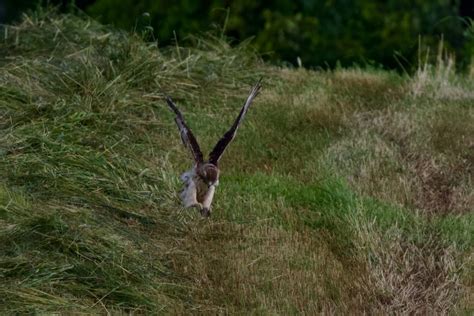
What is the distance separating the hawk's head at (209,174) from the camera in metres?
7.65

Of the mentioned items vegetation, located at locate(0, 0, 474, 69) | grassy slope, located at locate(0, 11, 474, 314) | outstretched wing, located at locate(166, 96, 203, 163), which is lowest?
vegetation, located at locate(0, 0, 474, 69)

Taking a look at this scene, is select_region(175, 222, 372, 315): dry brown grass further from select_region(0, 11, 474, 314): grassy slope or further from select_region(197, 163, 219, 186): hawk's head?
select_region(197, 163, 219, 186): hawk's head

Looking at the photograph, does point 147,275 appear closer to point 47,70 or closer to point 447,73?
point 47,70

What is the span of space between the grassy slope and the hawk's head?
27 centimetres

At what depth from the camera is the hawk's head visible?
7.65 m

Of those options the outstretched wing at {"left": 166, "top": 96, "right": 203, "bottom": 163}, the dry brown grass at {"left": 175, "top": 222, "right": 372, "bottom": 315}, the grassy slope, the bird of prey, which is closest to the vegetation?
the grassy slope

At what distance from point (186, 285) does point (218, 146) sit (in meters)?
1.51

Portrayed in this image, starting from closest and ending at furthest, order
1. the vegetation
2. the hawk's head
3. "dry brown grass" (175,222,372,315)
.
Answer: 1. "dry brown grass" (175,222,372,315)
2. the hawk's head
3. the vegetation

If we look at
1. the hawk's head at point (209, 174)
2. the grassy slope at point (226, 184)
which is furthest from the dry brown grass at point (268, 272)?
the hawk's head at point (209, 174)

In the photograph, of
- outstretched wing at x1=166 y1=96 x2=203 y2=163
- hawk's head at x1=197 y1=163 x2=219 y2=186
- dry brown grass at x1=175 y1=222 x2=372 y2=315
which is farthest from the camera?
outstretched wing at x1=166 y1=96 x2=203 y2=163

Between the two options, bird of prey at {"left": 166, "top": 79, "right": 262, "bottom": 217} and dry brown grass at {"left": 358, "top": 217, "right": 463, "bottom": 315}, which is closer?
dry brown grass at {"left": 358, "top": 217, "right": 463, "bottom": 315}

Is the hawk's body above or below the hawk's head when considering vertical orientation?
below

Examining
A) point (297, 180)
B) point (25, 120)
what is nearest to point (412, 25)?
point (297, 180)

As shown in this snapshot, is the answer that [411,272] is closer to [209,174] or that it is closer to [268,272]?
[268,272]
